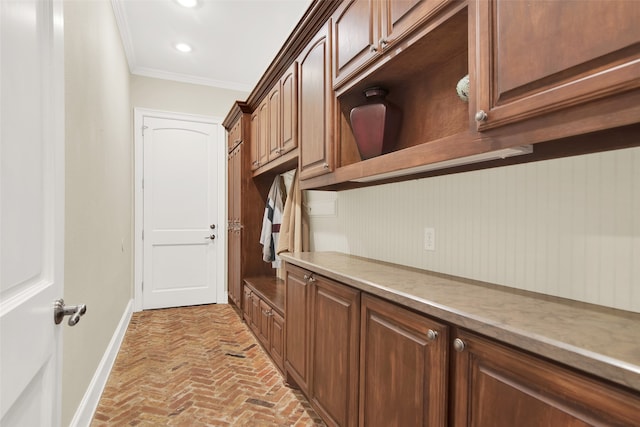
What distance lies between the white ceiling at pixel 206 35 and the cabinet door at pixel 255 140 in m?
0.78

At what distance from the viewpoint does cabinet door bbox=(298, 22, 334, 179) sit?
6.36ft

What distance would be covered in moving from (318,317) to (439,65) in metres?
1.44

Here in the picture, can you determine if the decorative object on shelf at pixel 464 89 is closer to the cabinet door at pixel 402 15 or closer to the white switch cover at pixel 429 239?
the cabinet door at pixel 402 15

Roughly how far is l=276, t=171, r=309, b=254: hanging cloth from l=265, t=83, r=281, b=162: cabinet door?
0.31 metres

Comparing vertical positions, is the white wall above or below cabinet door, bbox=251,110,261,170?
below

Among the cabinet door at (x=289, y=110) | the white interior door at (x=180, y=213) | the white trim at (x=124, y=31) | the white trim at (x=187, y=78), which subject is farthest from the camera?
the white interior door at (x=180, y=213)

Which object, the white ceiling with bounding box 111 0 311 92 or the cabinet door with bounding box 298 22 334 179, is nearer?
the cabinet door with bounding box 298 22 334 179

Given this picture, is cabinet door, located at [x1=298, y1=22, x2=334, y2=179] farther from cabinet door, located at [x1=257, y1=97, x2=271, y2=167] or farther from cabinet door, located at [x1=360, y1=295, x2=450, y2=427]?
cabinet door, located at [x1=360, y1=295, x2=450, y2=427]

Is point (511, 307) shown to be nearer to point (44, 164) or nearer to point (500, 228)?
point (500, 228)

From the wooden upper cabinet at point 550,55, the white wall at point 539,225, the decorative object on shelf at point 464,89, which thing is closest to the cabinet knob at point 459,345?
the white wall at point 539,225

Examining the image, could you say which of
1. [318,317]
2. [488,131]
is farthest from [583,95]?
[318,317]

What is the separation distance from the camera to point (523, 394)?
80 centimetres

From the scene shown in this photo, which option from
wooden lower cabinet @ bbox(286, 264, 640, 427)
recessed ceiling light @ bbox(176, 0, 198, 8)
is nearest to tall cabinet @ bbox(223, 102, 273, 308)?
recessed ceiling light @ bbox(176, 0, 198, 8)

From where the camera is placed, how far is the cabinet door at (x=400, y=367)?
1036 millimetres
